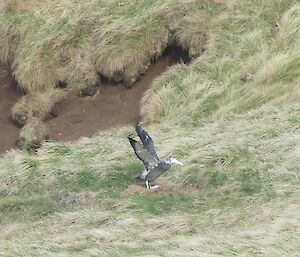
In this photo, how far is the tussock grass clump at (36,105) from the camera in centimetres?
1584

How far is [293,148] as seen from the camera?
1128 centimetres

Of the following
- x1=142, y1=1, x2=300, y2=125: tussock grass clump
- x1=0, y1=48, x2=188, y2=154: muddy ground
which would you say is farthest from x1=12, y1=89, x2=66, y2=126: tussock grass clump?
x1=142, y1=1, x2=300, y2=125: tussock grass clump

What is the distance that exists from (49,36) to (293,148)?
24.5 feet


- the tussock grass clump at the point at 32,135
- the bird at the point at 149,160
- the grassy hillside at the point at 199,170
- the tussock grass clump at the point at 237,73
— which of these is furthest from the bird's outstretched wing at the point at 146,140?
the tussock grass clump at the point at 32,135

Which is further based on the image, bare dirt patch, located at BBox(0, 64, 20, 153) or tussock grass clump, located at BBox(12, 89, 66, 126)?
tussock grass clump, located at BBox(12, 89, 66, 126)

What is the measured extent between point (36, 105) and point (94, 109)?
128 cm

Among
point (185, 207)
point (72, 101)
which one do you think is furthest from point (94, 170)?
point (72, 101)

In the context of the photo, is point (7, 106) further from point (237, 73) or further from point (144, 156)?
point (144, 156)

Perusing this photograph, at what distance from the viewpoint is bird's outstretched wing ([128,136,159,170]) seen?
10039 mm

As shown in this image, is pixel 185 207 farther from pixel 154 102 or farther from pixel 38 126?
pixel 38 126

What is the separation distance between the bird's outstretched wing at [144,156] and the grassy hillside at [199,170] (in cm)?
55

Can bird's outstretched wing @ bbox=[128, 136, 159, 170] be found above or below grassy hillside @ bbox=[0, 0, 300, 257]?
above

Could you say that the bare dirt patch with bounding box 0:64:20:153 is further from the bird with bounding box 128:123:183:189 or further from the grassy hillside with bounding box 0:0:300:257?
the bird with bounding box 128:123:183:189

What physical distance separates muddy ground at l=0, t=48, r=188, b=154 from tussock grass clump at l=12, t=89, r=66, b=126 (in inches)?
6.4
